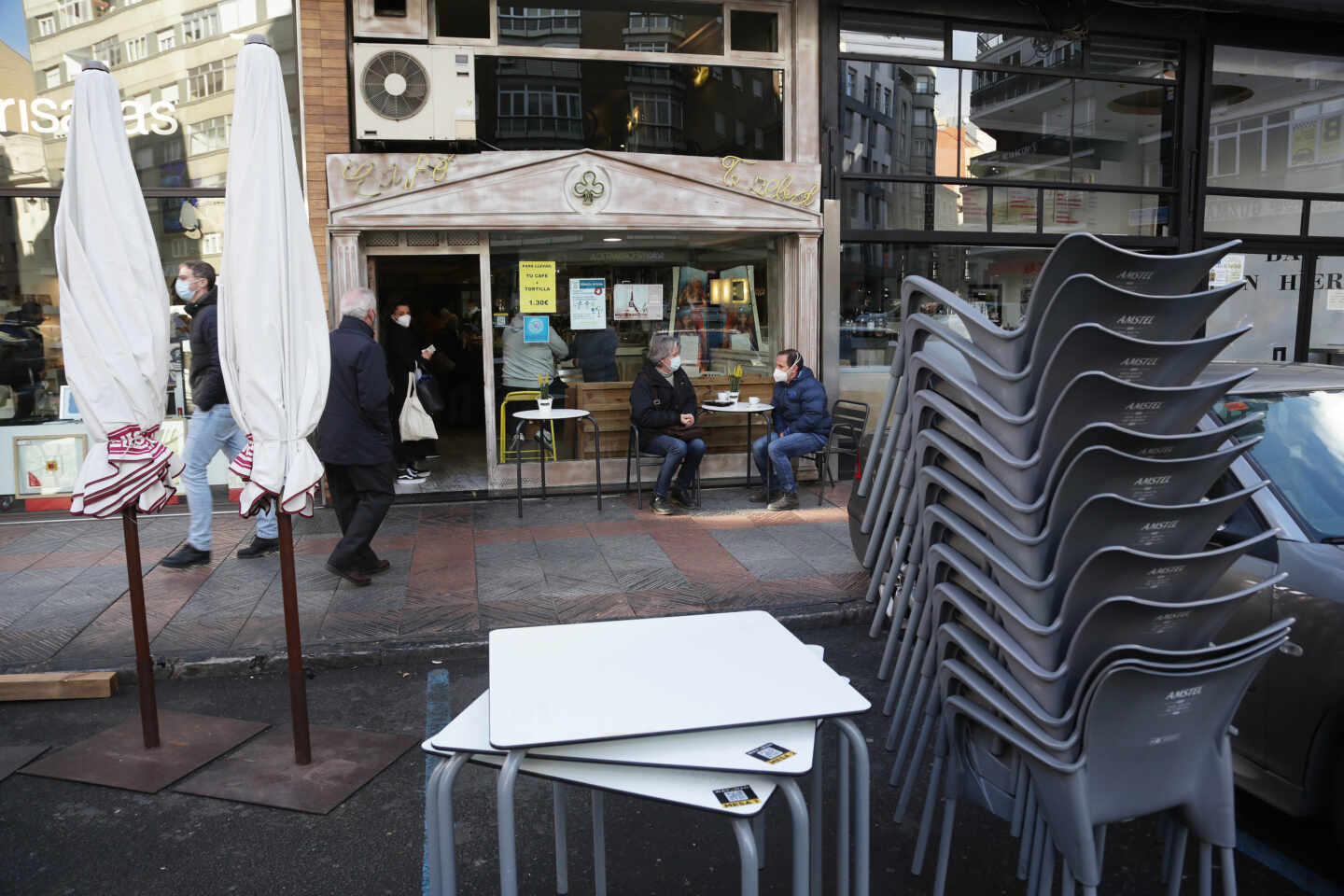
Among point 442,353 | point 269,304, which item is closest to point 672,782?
point 269,304

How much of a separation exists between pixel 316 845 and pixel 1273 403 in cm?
412

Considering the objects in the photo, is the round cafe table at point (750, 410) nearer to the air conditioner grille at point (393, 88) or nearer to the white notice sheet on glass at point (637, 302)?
the white notice sheet on glass at point (637, 302)

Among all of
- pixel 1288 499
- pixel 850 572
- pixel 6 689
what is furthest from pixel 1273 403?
pixel 6 689

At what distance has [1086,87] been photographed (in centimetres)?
1102

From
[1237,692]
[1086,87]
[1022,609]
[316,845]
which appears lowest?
[316,845]

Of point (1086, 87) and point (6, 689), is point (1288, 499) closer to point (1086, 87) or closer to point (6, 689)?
point (6, 689)

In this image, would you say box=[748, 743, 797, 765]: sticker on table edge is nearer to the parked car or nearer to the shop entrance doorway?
the parked car

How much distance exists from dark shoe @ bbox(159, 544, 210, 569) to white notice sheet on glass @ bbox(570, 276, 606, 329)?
417 centimetres

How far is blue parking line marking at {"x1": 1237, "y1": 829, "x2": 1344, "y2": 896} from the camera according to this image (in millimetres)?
3227

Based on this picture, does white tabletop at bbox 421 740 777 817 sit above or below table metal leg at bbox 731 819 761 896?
above

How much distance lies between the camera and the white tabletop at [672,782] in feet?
6.59

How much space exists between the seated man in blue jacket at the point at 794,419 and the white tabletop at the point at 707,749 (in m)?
6.69

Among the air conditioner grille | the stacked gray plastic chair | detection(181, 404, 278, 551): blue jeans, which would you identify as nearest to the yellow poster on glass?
the air conditioner grille

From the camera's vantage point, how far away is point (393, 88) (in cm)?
899
